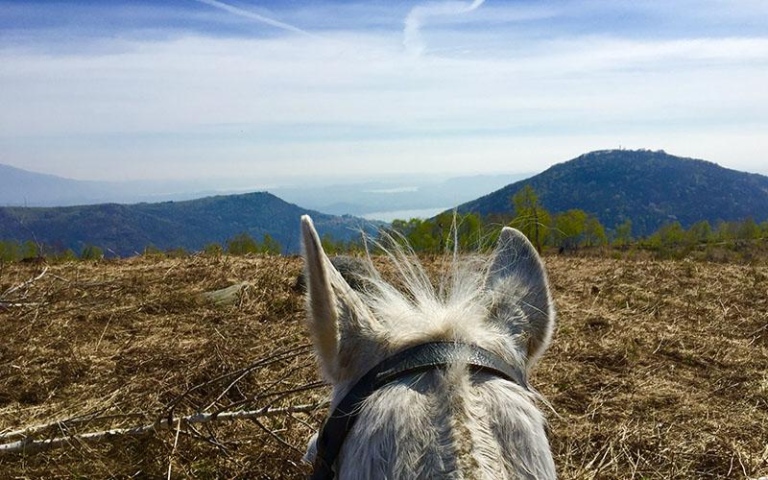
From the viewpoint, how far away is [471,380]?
1.63 metres

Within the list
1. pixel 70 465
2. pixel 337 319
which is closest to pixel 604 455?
pixel 337 319

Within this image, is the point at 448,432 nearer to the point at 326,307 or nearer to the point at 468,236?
the point at 326,307

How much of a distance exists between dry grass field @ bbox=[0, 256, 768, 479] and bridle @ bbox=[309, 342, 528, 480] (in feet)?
3.87

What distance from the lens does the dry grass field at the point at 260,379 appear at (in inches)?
149

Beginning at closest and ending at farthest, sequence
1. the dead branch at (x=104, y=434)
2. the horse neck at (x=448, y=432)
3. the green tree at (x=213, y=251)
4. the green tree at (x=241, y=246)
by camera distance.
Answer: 1. the horse neck at (x=448, y=432)
2. the dead branch at (x=104, y=434)
3. the green tree at (x=213, y=251)
4. the green tree at (x=241, y=246)

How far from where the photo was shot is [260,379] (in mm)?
5418

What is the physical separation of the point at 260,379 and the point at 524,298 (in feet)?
13.0

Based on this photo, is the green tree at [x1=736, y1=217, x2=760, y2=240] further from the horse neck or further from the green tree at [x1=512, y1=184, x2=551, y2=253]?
the horse neck

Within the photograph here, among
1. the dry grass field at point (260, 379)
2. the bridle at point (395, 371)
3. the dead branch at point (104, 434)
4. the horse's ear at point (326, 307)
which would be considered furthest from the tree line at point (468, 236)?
the dead branch at point (104, 434)

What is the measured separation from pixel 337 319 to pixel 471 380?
53cm

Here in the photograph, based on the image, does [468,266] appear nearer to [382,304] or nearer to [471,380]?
[382,304]

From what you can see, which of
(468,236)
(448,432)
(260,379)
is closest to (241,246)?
(260,379)

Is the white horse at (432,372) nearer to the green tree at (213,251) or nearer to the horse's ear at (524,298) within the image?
the horse's ear at (524,298)

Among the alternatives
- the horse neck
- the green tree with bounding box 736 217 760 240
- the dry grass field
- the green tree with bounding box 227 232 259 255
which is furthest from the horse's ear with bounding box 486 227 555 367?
the green tree with bounding box 736 217 760 240
